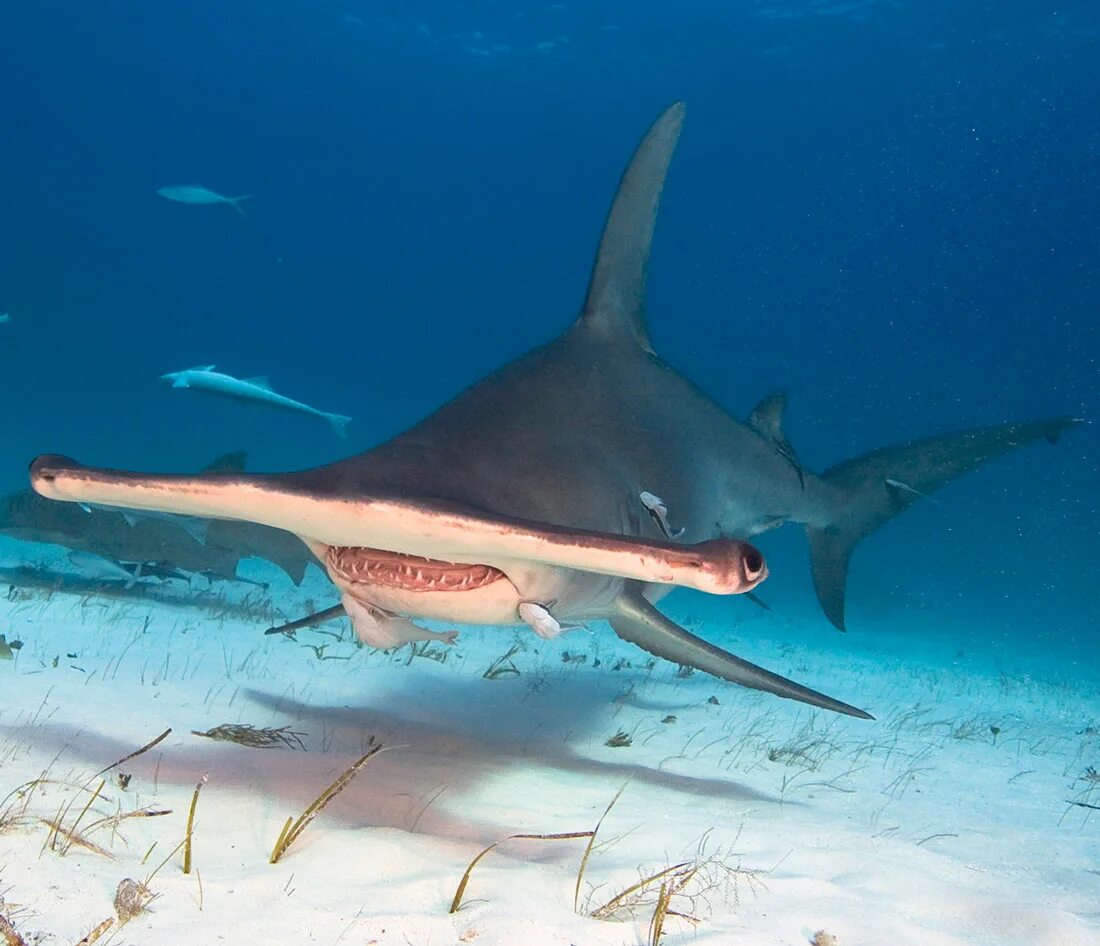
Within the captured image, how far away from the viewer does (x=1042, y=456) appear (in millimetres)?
78812

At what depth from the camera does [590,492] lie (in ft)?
10.7

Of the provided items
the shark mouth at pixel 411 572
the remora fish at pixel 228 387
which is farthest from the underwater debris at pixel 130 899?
the remora fish at pixel 228 387

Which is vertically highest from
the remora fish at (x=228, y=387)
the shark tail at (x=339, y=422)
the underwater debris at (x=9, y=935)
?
the shark tail at (x=339, y=422)

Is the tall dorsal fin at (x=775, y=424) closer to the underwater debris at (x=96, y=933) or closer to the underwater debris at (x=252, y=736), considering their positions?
the underwater debris at (x=252, y=736)

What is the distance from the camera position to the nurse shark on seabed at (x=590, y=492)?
1.97 m

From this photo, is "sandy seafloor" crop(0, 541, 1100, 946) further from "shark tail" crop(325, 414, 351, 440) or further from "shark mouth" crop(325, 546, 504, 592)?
"shark tail" crop(325, 414, 351, 440)

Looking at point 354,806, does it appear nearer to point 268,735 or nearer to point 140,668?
point 268,735

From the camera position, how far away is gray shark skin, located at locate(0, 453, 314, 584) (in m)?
8.12

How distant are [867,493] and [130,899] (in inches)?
224

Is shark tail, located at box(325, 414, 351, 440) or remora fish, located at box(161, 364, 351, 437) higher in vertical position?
shark tail, located at box(325, 414, 351, 440)

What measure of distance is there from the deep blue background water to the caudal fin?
79.8 ft

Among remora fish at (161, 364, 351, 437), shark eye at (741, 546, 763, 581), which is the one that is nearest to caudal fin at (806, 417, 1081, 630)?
shark eye at (741, 546, 763, 581)

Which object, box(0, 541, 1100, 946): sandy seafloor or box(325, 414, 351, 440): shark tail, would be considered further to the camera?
box(325, 414, 351, 440): shark tail

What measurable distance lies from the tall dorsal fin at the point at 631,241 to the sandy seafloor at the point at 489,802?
273cm
